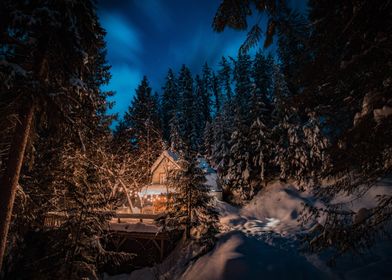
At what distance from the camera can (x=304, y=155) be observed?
22.1 meters

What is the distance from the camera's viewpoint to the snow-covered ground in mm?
8188

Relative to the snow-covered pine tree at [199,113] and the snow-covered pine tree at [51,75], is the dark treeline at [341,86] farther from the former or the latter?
the snow-covered pine tree at [199,113]

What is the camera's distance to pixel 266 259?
9477mm

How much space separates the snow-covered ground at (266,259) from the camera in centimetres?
819

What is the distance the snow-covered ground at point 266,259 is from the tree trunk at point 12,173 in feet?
21.5

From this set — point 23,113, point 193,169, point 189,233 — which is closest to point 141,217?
point 189,233

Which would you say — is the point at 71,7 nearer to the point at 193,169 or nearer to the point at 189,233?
the point at 193,169

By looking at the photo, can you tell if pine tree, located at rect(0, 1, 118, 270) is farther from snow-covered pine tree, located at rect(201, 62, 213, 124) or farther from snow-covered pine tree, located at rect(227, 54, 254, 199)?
snow-covered pine tree, located at rect(201, 62, 213, 124)

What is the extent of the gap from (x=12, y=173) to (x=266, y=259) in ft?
32.5

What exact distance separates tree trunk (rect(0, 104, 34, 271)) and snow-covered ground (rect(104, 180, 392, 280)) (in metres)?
6.56

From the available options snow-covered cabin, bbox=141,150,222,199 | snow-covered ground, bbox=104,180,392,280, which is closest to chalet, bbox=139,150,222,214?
snow-covered cabin, bbox=141,150,222,199

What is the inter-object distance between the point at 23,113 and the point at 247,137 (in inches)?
921

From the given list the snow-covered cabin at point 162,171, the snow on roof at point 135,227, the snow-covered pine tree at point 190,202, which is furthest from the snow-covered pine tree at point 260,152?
the snow on roof at point 135,227

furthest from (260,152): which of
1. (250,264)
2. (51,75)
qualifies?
(51,75)
